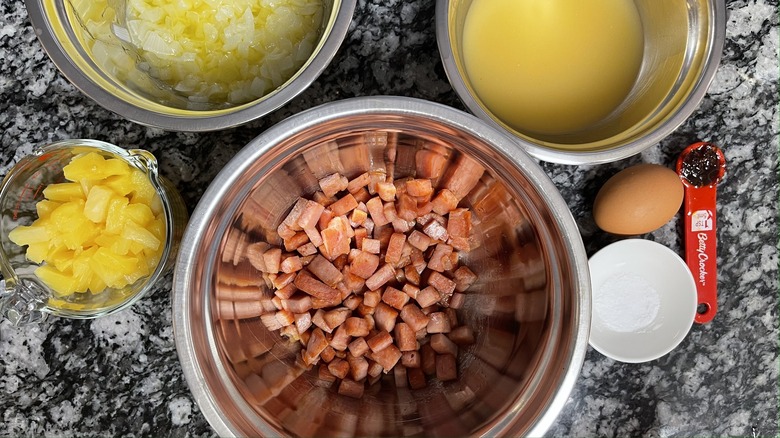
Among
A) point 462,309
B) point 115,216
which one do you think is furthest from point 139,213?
point 462,309

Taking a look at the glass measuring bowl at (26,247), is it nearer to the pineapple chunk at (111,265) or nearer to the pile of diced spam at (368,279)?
the pineapple chunk at (111,265)

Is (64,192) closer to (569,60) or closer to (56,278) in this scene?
(56,278)

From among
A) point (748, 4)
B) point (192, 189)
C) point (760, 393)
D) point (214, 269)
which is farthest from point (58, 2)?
point (760, 393)

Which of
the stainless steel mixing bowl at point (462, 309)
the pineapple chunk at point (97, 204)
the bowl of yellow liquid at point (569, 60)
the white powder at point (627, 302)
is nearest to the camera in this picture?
the stainless steel mixing bowl at point (462, 309)

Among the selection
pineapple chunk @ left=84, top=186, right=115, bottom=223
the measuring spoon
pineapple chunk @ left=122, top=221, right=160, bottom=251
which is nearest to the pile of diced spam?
pineapple chunk @ left=122, top=221, right=160, bottom=251

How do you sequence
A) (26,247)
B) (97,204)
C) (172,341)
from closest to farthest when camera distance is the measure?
(97,204) → (26,247) → (172,341)

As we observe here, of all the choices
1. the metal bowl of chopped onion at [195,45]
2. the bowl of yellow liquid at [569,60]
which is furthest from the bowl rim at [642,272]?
the metal bowl of chopped onion at [195,45]
